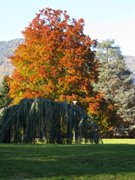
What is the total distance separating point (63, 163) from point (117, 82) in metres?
47.0

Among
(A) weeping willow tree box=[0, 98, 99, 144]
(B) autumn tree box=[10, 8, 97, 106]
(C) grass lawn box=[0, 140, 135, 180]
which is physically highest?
(B) autumn tree box=[10, 8, 97, 106]

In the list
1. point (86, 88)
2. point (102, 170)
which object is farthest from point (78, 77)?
point (102, 170)

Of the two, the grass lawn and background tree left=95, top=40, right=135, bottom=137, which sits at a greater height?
background tree left=95, top=40, right=135, bottom=137

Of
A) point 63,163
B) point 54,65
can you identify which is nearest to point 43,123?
point 63,163

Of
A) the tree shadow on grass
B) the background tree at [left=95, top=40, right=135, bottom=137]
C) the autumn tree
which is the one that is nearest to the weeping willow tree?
the tree shadow on grass

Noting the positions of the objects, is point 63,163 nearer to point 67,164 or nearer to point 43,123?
point 67,164

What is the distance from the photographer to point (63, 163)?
8891 millimetres

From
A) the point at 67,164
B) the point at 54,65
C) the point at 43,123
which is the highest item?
the point at 54,65

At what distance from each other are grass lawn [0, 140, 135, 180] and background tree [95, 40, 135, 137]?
3905cm

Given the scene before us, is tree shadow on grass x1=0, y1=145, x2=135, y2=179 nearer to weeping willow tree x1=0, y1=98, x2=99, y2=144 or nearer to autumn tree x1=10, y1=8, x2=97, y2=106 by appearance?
weeping willow tree x1=0, y1=98, x2=99, y2=144

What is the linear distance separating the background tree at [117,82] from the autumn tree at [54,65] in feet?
73.8

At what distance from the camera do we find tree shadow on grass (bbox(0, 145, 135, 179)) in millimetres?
7801

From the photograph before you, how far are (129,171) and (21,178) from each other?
2226mm

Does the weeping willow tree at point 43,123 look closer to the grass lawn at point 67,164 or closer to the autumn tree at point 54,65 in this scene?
the grass lawn at point 67,164
